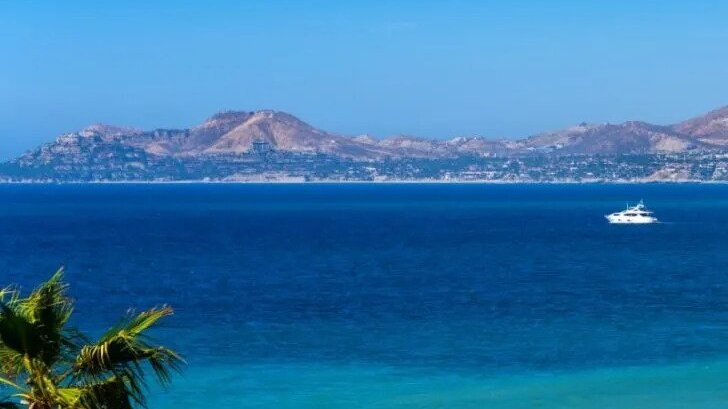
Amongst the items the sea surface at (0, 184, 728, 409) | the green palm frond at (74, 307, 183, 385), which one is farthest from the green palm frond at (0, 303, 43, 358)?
the sea surface at (0, 184, 728, 409)

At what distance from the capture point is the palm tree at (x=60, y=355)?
902 centimetres

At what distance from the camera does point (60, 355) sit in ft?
30.5

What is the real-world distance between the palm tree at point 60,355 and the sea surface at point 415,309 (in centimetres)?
1893

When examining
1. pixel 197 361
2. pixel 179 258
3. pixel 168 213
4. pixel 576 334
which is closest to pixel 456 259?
pixel 179 258

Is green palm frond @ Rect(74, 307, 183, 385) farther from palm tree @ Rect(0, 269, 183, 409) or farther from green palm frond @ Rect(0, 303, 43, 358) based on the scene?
green palm frond @ Rect(0, 303, 43, 358)

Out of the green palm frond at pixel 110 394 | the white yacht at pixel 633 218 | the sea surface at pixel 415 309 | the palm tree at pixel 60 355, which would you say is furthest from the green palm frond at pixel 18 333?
the white yacht at pixel 633 218

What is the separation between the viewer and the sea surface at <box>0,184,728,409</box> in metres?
30.4

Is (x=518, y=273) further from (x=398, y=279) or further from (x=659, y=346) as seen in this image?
(x=659, y=346)

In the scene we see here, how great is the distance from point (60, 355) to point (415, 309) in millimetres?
38817

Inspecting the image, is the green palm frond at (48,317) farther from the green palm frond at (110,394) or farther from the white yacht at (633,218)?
the white yacht at (633,218)

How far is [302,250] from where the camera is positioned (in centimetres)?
8256

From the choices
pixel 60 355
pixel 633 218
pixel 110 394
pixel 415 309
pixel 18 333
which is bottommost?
pixel 633 218

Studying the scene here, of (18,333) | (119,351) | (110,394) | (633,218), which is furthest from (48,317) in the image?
(633,218)

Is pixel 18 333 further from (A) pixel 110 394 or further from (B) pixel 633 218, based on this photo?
(B) pixel 633 218
